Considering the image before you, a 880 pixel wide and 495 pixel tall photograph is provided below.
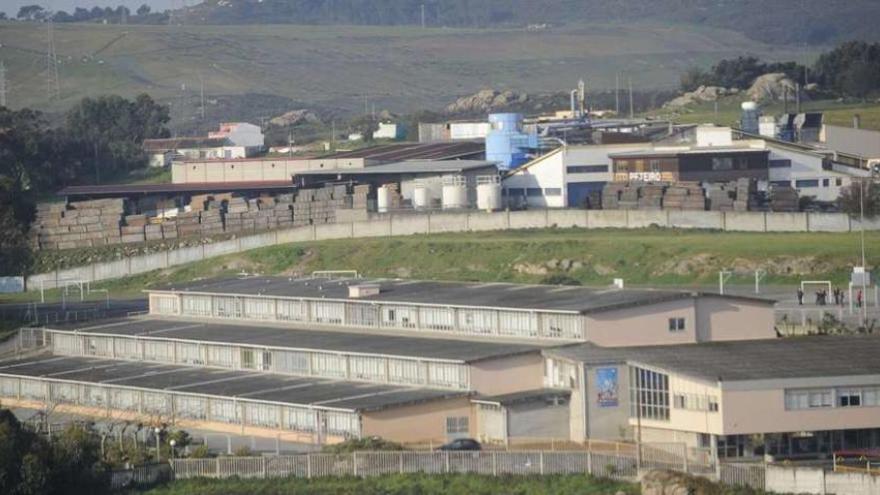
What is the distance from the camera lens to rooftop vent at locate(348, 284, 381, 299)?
50312 millimetres

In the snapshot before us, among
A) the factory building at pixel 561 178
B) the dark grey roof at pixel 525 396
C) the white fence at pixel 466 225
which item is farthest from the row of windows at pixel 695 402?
the factory building at pixel 561 178

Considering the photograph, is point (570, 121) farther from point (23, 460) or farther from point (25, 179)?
point (23, 460)

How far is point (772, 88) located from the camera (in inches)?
4387

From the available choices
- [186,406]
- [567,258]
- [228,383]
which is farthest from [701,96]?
[186,406]

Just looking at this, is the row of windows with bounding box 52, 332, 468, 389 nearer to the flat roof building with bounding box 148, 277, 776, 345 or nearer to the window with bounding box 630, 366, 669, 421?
the flat roof building with bounding box 148, 277, 776, 345

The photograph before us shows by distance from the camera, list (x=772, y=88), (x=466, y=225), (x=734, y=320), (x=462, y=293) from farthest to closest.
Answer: (x=772, y=88), (x=466, y=225), (x=462, y=293), (x=734, y=320)

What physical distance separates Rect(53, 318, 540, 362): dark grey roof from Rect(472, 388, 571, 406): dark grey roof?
2.77 feet

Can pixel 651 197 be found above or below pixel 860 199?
below

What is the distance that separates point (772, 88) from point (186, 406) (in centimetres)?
7074

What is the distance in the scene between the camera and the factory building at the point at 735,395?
37125 mm

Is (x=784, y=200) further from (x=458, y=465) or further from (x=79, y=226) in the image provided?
(x=458, y=465)

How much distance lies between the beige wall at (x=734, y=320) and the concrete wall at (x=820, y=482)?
9444 mm

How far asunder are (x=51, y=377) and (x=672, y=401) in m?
16.4

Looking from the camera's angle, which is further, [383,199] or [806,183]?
[383,199]
